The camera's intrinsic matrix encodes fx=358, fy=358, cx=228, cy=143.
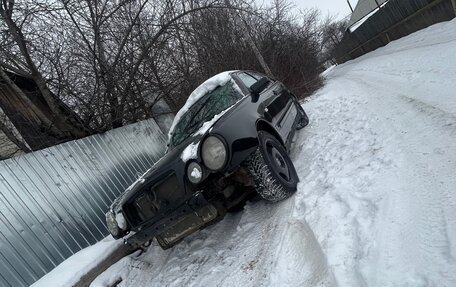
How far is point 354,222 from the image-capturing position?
279 centimetres

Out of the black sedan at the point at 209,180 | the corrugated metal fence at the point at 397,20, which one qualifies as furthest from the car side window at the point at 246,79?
the corrugated metal fence at the point at 397,20

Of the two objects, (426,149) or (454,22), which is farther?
(454,22)

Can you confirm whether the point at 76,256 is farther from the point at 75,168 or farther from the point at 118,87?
the point at 118,87

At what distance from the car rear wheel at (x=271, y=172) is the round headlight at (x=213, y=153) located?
1.31 ft

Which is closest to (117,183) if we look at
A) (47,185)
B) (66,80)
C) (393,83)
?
(47,185)

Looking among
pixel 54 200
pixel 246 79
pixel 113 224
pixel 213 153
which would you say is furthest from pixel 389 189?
pixel 54 200

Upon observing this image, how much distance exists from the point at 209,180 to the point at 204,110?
161 cm

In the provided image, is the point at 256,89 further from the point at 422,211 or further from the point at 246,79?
the point at 422,211

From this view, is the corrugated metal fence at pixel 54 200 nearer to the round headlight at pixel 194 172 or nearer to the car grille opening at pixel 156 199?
the car grille opening at pixel 156 199

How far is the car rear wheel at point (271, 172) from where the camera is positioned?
3.66 meters

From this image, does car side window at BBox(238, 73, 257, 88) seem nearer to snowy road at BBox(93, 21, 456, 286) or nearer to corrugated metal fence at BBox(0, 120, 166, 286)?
snowy road at BBox(93, 21, 456, 286)

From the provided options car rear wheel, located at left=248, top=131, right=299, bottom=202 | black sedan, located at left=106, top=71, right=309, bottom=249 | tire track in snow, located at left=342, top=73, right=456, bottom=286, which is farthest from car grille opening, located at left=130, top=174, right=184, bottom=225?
tire track in snow, located at left=342, top=73, right=456, bottom=286

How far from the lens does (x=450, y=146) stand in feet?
10.7

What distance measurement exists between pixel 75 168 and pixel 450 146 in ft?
17.6
